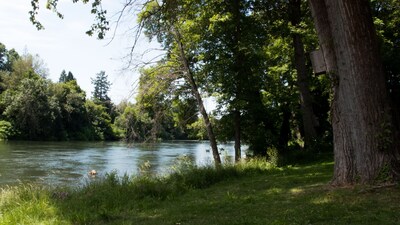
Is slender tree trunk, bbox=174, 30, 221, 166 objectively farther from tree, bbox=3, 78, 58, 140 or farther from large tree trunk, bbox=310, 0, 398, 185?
tree, bbox=3, 78, 58, 140

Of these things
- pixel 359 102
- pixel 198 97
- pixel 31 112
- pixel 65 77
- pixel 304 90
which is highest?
pixel 65 77

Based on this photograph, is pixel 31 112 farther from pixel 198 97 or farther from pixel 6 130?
pixel 198 97

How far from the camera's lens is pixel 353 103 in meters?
7.67

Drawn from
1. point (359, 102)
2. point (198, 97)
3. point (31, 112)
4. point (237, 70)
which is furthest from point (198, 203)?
point (31, 112)

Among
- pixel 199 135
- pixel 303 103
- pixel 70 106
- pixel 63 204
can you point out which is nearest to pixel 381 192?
pixel 63 204

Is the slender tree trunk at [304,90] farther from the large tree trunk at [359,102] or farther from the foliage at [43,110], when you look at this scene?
the foliage at [43,110]

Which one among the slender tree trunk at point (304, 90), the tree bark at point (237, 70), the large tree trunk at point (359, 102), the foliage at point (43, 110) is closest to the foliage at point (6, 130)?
the foliage at point (43, 110)

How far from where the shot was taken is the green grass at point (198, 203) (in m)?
5.98

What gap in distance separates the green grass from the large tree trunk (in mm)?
502

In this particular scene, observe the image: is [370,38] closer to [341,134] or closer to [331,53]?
[331,53]

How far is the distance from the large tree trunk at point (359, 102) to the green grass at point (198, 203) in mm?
502

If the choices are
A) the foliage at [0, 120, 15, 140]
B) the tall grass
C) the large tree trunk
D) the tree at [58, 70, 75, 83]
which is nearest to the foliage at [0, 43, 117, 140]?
the foliage at [0, 120, 15, 140]

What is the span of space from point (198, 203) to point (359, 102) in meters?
3.78

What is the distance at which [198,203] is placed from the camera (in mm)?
8141
